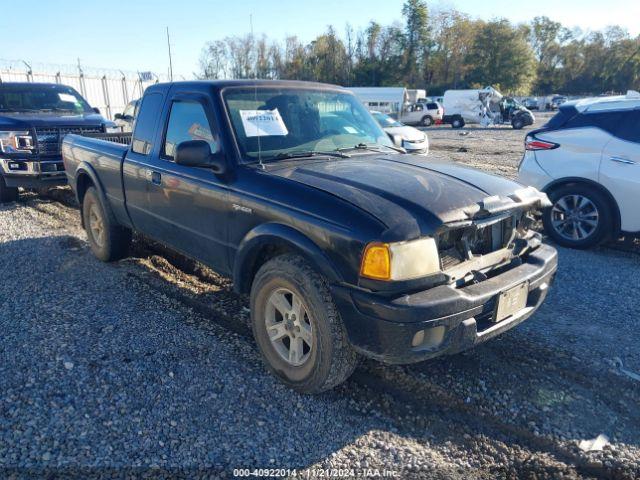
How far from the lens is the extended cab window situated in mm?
3801

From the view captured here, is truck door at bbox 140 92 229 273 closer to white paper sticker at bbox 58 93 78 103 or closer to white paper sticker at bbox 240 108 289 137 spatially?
white paper sticker at bbox 240 108 289 137

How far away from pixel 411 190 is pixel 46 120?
7.34 m

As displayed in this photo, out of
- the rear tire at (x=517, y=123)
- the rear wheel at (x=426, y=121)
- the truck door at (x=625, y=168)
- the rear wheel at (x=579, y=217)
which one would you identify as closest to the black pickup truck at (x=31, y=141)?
the rear wheel at (x=579, y=217)

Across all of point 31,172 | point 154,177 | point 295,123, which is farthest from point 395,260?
point 31,172

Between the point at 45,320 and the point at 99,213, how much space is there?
169cm

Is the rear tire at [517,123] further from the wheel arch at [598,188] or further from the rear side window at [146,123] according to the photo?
the rear side window at [146,123]

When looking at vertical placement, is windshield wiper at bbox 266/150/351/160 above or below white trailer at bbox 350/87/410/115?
below

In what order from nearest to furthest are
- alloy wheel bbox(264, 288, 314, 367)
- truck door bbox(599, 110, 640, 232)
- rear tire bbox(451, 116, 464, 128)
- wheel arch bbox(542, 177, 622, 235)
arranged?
alloy wheel bbox(264, 288, 314, 367) → truck door bbox(599, 110, 640, 232) → wheel arch bbox(542, 177, 622, 235) → rear tire bbox(451, 116, 464, 128)

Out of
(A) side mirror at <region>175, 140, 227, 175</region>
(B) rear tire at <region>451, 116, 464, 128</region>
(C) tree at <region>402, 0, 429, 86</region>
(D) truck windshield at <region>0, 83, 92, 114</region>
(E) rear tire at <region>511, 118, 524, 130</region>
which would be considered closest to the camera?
(A) side mirror at <region>175, 140, 227, 175</region>

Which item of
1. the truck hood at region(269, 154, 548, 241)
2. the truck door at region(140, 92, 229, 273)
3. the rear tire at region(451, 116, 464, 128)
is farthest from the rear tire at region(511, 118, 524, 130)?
the truck door at region(140, 92, 229, 273)

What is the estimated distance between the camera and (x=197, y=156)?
3359mm

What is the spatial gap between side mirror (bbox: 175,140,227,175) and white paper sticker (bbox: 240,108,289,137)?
0.33 meters

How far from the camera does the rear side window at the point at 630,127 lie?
5.75 m

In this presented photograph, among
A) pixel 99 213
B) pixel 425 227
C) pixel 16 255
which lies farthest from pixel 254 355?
pixel 16 255
